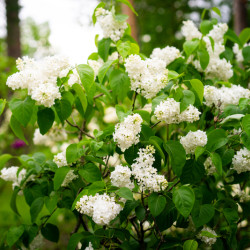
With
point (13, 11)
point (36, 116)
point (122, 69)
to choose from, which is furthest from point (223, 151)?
point (13, 11)

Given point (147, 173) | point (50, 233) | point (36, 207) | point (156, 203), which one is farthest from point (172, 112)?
point (50, 233)

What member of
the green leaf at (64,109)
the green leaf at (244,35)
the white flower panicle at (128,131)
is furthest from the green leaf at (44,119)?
the green leaf at (244,35)

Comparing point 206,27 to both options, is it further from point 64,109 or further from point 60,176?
point 60,176

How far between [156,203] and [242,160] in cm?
55

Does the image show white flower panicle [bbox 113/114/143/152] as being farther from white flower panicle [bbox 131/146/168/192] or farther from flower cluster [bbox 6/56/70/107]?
flower cluster [bbox 6/56/70/107]

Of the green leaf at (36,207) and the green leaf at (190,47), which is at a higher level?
the green leaf at (190,47)

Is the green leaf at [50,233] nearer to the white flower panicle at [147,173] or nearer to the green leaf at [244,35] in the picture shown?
the white flower panicle at [147,173]

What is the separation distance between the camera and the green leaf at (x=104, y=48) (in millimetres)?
1824

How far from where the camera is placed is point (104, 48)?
183cm

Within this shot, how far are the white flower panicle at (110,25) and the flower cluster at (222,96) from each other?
64cm

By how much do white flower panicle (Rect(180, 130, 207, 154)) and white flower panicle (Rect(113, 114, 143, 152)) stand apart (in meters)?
0.29

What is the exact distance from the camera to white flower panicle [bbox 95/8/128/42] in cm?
180

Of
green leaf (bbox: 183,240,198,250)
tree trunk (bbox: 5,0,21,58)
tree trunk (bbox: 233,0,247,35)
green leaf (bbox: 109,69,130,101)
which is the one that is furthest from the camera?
tree trunk (bbox: 5,0,21,58)

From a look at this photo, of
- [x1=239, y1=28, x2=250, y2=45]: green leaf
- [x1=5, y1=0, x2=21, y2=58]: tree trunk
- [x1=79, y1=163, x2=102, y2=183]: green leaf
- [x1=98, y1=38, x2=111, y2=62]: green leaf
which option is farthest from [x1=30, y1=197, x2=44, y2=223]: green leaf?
[x1=5, y1=0, x2=21, y2=58]: tree trunk
